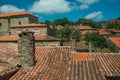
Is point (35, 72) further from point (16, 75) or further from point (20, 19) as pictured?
point (20, 19)

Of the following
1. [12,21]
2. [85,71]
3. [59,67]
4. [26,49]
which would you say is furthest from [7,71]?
[12,21]

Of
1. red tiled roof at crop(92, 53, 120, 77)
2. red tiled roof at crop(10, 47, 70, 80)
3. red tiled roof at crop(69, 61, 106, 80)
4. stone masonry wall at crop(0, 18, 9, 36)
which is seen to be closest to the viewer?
red tiled roof at crop(69, 61, 106, 80)

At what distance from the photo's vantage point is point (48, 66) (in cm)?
1424

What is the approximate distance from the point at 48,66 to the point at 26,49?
5.58 feet

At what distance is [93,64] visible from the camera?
1392cm

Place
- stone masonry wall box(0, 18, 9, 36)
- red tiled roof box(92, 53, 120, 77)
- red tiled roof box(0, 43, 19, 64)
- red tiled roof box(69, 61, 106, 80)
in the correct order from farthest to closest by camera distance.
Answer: stone masonry wall box(0, 18, 9, 36) < red tiled roof box(92, 53, 120, 77) < red tiled roof box(0, 43, 19, 64) < red tiled roof box(69, 61, 106, 80)

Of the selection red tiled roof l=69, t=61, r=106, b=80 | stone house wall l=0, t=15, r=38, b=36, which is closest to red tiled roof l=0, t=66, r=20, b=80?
red tiled roof l=69, t=61, r=106, b=80

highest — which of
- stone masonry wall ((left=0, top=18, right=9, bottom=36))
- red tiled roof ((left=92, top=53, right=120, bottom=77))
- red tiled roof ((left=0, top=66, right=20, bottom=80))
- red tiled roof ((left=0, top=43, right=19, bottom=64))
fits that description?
stone masonry wall ((left=0, top=18, right=9, bottom=36))

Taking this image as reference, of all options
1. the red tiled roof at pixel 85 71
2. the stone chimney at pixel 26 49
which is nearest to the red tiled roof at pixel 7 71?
Answer: the stone chimney at pixel 26 49

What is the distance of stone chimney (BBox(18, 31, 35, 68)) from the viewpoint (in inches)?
550

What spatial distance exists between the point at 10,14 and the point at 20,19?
4208 mm

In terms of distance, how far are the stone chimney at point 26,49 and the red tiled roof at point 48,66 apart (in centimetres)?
40

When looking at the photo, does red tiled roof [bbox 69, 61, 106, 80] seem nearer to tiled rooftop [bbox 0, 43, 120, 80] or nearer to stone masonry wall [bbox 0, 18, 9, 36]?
tiled rooftop [bbox 0, 43, 120, 80]

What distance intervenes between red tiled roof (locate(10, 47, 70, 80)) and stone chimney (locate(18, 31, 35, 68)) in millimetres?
399
